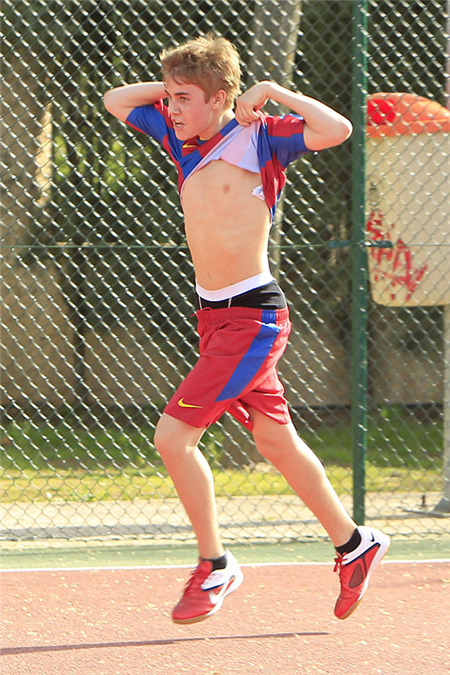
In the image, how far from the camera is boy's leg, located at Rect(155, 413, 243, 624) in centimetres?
327

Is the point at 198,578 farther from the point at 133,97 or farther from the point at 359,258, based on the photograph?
the point at 359,258

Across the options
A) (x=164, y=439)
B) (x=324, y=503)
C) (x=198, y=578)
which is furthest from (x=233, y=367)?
(x=198, y=578)

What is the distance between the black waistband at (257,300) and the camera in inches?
133

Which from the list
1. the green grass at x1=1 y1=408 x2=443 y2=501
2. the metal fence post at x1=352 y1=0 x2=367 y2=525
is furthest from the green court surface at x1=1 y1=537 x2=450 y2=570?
the green grass at x1=1 y1=408 x2=443 y2=501

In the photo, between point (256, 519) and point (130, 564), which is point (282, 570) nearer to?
point (130, 564)

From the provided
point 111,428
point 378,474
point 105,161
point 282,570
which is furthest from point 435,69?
point 282,570

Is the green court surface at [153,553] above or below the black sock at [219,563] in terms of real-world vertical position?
below

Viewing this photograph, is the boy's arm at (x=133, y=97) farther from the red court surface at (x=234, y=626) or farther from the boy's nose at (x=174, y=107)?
the red court surface at (x=234, y=626)

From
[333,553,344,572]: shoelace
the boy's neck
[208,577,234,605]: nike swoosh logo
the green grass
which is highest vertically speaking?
the boy's neck

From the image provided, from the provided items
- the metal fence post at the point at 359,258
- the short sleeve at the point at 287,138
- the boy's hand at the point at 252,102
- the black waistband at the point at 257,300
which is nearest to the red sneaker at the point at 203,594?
the black waistband at the point at 257,300

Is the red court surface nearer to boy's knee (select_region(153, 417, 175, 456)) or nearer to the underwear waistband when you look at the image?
boy's knee (select_region(153, 417, 175, 456))

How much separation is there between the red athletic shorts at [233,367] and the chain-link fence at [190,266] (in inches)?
66.4

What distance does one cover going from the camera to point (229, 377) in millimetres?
3285

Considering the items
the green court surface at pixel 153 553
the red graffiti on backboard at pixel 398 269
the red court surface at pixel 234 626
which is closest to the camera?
the red court surface at pixel 234 626
